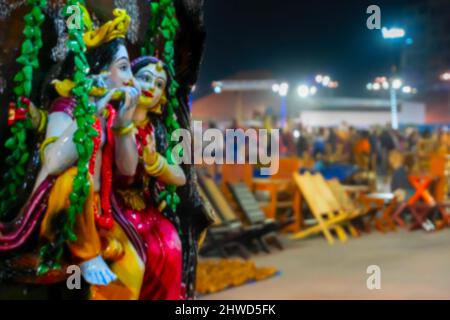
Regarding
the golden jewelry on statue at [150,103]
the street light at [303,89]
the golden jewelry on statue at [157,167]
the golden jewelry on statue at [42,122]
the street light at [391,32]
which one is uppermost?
the street light at [303,89]

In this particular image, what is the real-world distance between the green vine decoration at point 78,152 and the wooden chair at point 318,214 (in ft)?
21.4

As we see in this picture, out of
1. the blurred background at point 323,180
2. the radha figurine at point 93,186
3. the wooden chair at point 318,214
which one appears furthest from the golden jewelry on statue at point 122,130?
the wooden chair at point 318,214

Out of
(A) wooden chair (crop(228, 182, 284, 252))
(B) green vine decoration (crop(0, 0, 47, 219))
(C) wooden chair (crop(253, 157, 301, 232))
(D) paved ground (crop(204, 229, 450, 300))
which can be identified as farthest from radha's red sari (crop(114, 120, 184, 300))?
(C) wooden chair (crop(253, 157, 301, 232))

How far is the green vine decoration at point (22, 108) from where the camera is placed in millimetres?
2250

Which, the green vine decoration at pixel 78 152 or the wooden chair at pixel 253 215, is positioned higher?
the green vine decoration at pixel 78 152

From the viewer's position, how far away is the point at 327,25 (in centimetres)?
448

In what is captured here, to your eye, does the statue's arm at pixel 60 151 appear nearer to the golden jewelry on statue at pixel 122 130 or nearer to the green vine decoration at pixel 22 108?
the green vine decoration at pixel 22 108

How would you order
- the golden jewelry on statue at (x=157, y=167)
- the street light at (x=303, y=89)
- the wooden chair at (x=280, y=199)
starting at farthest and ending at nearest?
the street light at (x=303, y=89), the wooden chair at (x=280, y=199), the golden jewelry on statue at (x=157, y=167)

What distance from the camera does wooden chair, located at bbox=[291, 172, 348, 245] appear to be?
340 inches

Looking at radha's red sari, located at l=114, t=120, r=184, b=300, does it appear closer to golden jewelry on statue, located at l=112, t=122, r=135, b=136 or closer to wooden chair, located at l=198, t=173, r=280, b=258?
golden jewelry on statue, located at l=112, t=122, r=135, b=136

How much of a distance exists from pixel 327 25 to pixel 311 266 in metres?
3.21

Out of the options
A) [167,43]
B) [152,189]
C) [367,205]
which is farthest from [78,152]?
[367,205]

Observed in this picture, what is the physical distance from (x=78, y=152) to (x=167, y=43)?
71 cm

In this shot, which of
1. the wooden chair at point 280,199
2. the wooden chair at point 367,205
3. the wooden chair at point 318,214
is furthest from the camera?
the wooden chair at point 367,205
